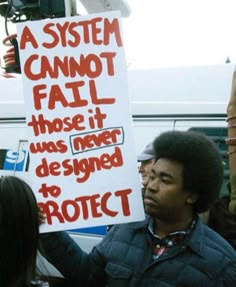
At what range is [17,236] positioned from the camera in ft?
5.35

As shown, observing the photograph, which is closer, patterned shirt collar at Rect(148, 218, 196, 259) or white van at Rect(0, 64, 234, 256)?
patterned shirt collar at Rect(148, 218, 196, 259)

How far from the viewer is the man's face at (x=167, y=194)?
6.62 ft

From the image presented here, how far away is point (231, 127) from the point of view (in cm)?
189

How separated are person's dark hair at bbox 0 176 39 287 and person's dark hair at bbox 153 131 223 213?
0.58 m

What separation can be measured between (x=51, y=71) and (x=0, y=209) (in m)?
0.87

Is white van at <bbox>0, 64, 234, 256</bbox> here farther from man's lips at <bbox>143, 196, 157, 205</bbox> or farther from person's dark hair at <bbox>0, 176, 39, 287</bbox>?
person's dark hair at <bbox>0, 176, 39, 287</bbox>

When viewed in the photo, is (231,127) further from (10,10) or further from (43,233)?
(10,10)

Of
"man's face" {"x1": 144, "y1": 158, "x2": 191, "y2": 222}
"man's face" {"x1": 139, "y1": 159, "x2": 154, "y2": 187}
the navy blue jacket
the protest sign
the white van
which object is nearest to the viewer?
the navy blue jacket

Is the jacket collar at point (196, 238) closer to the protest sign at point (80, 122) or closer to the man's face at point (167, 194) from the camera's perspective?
the man's face at point (167, 194)

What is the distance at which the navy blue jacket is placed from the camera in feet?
6.26

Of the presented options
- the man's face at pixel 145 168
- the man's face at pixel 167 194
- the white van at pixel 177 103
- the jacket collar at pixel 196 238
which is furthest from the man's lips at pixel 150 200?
the white van at pixel 177 103

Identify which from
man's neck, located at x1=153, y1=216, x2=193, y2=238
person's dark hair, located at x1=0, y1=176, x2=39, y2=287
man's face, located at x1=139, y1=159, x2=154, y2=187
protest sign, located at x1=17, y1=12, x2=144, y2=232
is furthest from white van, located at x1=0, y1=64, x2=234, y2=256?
person's dark hair, located at x1=0, y1=176, x2=39, y2=287

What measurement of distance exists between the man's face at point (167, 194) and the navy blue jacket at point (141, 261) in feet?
0.31

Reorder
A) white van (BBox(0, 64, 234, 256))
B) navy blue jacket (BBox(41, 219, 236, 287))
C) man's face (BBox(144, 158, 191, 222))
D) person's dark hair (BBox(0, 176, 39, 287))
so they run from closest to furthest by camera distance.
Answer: person's dark hair (BBox(0, 176, 39, 287)), navy blue jacket (BBox(41, 219, 236, 287)), man's face (BBox(144, 158, 191, 222)), white van (BBox(0, 64, 234, 256))
